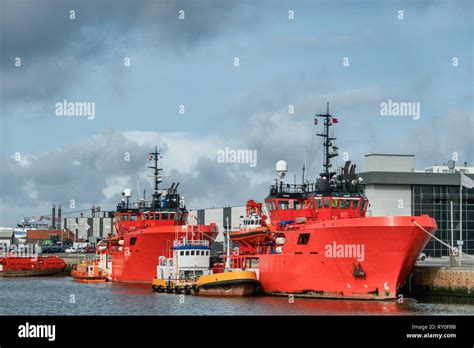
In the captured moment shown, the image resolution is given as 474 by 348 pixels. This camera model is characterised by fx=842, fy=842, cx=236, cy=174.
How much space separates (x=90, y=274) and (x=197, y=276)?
2883 centimetres

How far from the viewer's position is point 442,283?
187 ft

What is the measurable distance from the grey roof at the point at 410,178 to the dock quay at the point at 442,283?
2585 cm

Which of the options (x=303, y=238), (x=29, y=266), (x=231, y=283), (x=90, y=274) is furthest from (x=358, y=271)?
(x=29, y=266)

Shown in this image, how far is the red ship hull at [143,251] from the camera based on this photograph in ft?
242

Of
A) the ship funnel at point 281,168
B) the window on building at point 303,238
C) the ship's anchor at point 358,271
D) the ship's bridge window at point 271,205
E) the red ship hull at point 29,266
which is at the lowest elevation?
the red ship hull at point 29,266

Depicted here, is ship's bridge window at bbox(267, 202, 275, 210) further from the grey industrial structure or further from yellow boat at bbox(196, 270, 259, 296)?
the grey industrial structure

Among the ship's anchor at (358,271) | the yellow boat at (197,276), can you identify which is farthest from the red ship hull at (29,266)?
the ship's anchor at (358,271)

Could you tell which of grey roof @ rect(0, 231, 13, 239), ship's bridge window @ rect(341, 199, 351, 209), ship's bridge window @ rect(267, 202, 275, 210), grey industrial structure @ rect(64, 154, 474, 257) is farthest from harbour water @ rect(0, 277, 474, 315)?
grey roof @ rect(0, 231, 13, 239)

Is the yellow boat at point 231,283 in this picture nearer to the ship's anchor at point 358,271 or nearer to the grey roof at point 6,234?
the ship's anchor at point 358,271

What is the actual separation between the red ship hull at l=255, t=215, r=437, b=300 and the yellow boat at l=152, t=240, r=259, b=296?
11.9 feet

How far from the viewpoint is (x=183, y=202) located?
83.2 m

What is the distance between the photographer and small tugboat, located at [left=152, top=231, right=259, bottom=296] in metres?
59.7

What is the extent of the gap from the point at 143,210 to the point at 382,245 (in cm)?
3627
